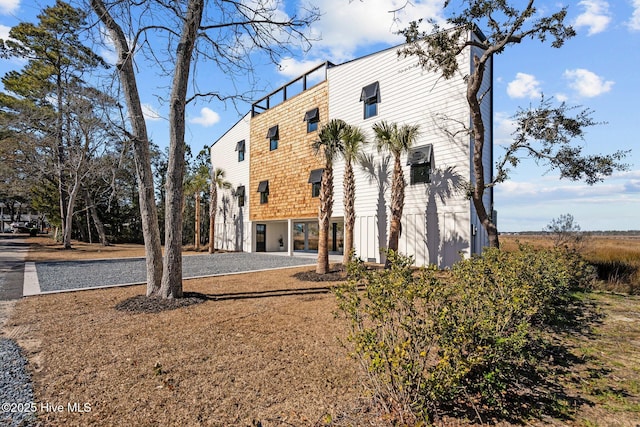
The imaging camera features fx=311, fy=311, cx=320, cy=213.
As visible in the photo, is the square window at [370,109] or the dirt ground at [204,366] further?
the square window at [370,109]

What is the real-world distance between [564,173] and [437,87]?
485 centimetres

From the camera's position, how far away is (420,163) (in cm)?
1111

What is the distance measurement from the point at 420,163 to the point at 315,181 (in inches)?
208

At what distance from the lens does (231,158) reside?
22.6 m

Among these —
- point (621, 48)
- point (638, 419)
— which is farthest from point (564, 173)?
point (638, 419)

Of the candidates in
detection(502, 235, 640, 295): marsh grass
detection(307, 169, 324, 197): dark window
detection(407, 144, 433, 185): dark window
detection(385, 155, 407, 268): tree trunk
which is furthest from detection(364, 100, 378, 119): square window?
detection(502, 235, 640, 295): marsh grass

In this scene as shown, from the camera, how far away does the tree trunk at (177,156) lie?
6.41 m

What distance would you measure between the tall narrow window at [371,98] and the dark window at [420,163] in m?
2.83

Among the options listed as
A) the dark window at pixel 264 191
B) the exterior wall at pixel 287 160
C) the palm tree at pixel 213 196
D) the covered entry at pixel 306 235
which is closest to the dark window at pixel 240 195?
the exterior wall at pixel 287 160

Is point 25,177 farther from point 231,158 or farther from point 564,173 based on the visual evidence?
point 564,173

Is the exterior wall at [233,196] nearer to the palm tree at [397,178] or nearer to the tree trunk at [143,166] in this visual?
the palm tree at [397,178]

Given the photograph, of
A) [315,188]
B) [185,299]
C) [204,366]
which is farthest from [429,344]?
[315,188]

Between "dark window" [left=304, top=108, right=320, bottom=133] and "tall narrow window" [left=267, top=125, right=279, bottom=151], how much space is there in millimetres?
2616

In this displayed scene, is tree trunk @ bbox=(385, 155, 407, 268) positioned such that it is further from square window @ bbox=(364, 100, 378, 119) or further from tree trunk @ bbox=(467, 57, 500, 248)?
square window @ bbox=(364, 100, 378, 119)
